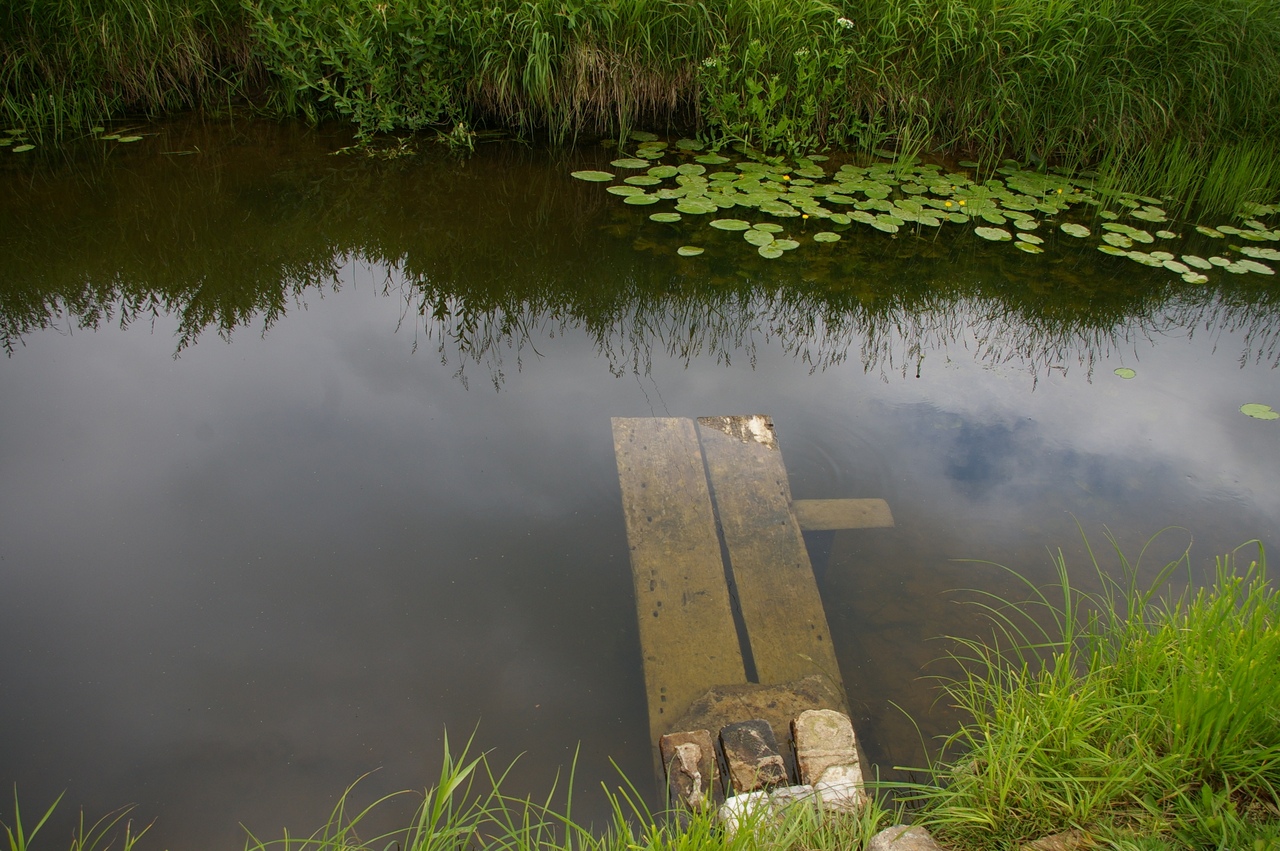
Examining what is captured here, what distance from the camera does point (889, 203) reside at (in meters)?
3.96

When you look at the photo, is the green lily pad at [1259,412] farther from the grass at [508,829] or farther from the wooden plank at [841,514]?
the grass at [508,829]

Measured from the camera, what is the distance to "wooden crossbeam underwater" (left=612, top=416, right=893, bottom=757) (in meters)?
1.96

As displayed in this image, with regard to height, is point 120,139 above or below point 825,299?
above

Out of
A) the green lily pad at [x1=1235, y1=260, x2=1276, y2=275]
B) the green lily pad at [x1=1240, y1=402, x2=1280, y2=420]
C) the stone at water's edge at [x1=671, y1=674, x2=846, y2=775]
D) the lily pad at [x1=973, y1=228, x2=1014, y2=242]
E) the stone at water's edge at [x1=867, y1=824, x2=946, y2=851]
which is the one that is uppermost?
the lily pad at [x1=973, y1=228, x2=1014, y2=242]

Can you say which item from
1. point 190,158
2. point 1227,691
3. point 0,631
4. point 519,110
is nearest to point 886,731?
point 1227,691

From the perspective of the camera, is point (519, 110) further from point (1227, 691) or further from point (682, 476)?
point (1227, 691)

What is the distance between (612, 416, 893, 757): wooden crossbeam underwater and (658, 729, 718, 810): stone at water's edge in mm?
82

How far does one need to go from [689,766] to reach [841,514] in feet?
3.11

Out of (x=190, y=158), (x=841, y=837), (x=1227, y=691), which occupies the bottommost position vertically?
(x=841, y=837)

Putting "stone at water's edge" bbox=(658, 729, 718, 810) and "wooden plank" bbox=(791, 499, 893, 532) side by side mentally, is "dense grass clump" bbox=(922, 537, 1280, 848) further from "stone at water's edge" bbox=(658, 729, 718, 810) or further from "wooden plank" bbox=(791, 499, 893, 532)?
"wooden plank" bbox=(791, 499, 893, 532)

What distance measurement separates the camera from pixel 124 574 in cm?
206

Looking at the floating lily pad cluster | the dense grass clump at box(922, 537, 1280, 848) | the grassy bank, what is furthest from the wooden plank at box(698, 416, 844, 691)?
the grassy bank

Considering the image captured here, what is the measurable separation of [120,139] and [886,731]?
14.5ft

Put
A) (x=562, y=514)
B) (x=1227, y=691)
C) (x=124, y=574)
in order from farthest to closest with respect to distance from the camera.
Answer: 1. (x=562, y=514)
2. (x=124, y=574)
3. (x=1227, y=691)
